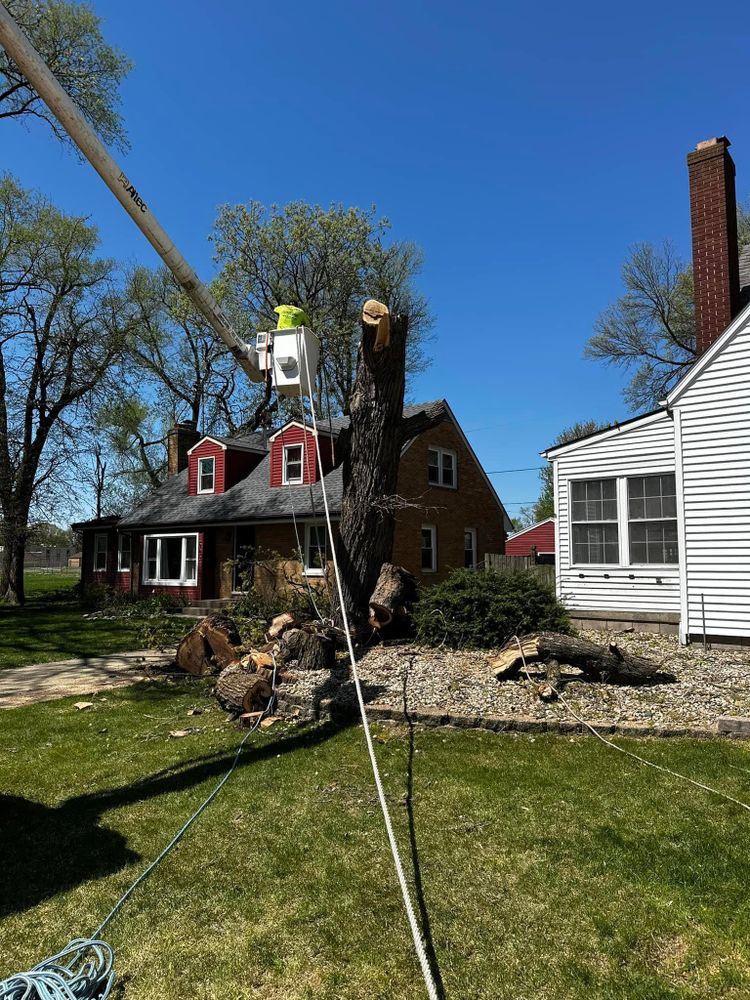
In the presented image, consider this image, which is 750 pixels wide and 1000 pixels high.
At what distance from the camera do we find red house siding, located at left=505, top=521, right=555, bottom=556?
3981 centimetres

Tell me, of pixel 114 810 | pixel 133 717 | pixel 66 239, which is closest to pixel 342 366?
pixel 66 239

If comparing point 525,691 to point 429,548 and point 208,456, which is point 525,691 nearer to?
point 429,548

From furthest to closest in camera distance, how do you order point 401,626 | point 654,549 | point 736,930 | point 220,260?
1. point 220,260
2. point 654,549
3. point 401,626
4. point 736,930

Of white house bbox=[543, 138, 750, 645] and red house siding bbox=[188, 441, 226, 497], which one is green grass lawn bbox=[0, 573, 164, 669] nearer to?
red house siding bbox=[188, 441, 226, 497]

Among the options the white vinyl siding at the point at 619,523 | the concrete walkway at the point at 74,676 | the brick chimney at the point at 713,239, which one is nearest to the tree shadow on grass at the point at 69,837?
the concrete walkway at the point at 74,676

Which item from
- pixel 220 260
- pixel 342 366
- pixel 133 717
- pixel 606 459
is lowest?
pixel 133 717

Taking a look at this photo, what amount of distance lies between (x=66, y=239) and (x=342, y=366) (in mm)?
12547

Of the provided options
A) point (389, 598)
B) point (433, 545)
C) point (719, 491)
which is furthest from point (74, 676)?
point (433, 545)

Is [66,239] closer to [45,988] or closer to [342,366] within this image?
[342,366]

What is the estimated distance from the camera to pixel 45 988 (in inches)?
98.3

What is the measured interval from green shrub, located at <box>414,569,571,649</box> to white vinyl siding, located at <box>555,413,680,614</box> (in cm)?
373

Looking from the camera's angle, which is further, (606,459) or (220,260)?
(220,260)

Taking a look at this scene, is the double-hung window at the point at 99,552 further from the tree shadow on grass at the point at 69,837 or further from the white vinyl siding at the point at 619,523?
the tree shadow on grass at the point at 69,837

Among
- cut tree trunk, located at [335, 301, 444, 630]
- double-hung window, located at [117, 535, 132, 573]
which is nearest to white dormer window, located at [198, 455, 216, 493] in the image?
double-hung window, located at [117, 535, 132, 573]
